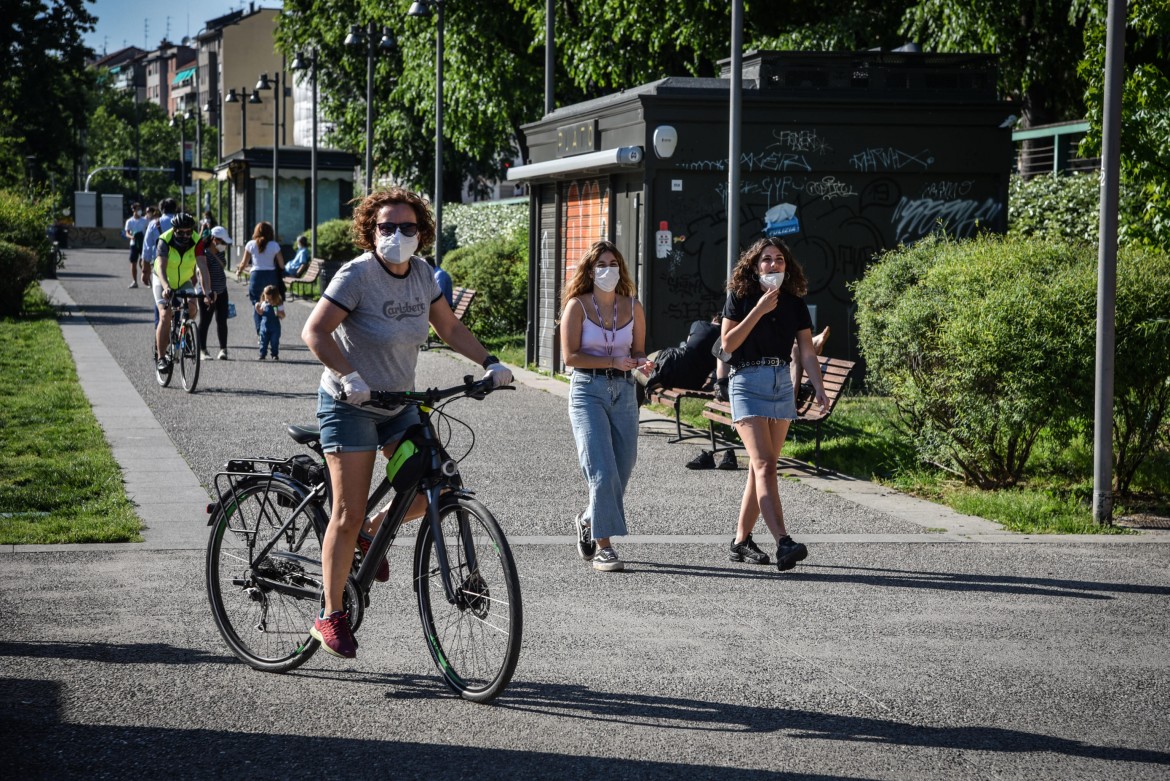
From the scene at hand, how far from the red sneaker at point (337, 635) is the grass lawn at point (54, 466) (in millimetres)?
3120

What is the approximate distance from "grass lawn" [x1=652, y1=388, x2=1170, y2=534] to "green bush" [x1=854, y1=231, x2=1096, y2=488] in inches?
10.4

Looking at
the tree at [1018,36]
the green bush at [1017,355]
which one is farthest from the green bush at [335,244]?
the green bush at [1017,355]

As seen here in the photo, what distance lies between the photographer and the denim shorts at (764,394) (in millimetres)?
7707

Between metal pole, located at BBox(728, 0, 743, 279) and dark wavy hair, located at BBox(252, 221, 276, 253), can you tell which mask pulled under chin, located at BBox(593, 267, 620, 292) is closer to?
metal pole, located at BBox(728, 0, 743, 279)

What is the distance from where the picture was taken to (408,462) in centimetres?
518

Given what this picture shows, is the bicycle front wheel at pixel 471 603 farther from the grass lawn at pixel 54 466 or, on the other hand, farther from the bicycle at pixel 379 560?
the grass lawn at pixel 54 466

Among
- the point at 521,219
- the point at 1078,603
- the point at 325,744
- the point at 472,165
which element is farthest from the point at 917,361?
the point at 472,165

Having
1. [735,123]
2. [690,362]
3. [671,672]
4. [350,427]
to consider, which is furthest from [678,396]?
[350,427]

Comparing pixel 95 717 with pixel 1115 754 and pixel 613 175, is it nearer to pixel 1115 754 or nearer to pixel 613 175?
pixel 1115 754

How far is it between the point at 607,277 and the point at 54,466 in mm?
4829

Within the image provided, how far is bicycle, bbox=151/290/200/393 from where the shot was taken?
15203 mm

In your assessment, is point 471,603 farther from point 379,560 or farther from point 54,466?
point 54,466

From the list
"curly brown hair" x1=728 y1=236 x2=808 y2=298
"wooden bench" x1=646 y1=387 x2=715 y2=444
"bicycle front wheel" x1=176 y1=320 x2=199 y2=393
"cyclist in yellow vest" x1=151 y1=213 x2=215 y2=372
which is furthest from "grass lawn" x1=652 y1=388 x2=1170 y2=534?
"cyclist in yellow vest" x1=151 y1=213 x2=215 y2=372

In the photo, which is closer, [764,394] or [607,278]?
[607,278]
